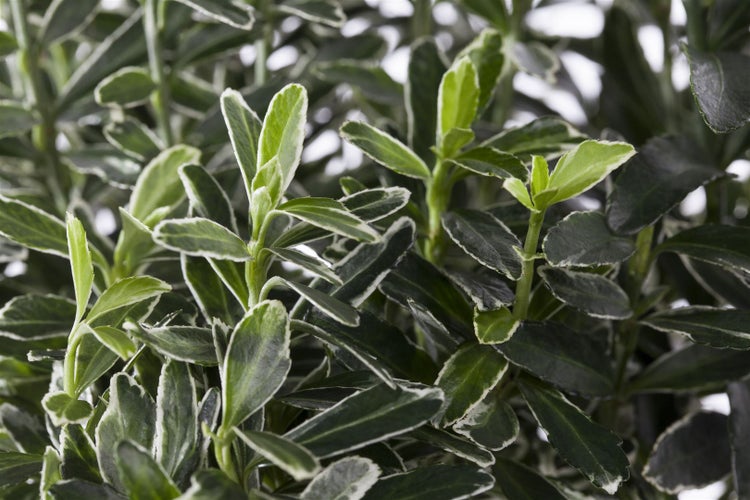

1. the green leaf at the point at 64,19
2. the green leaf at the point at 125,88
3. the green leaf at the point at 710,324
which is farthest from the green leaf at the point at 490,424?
the green leaf at the point at 64,19

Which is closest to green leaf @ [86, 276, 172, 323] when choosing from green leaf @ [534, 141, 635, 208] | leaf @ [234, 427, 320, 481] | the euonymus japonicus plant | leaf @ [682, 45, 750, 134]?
the euonymus japonicus plant

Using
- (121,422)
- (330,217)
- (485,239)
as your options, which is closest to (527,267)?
(485,239)

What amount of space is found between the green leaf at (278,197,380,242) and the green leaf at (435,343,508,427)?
10cm

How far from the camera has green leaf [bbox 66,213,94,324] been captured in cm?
49

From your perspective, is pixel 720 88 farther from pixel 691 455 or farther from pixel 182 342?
pixel 182 342

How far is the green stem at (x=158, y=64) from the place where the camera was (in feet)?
2.48

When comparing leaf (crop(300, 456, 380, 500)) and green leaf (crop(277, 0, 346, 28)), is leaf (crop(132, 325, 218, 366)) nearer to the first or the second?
leaf (crop(300, 456, 380, 500))

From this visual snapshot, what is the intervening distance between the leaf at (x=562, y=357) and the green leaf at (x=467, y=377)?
13 mm

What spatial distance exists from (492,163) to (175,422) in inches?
9.2

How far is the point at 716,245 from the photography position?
59 cm

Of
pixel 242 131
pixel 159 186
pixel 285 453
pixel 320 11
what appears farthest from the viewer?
pixel 320 11

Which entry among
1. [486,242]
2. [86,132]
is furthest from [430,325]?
[86,132]

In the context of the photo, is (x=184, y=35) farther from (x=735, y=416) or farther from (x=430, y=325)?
(x=735, y=416)

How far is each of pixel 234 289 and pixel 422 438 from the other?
0.45 ft
